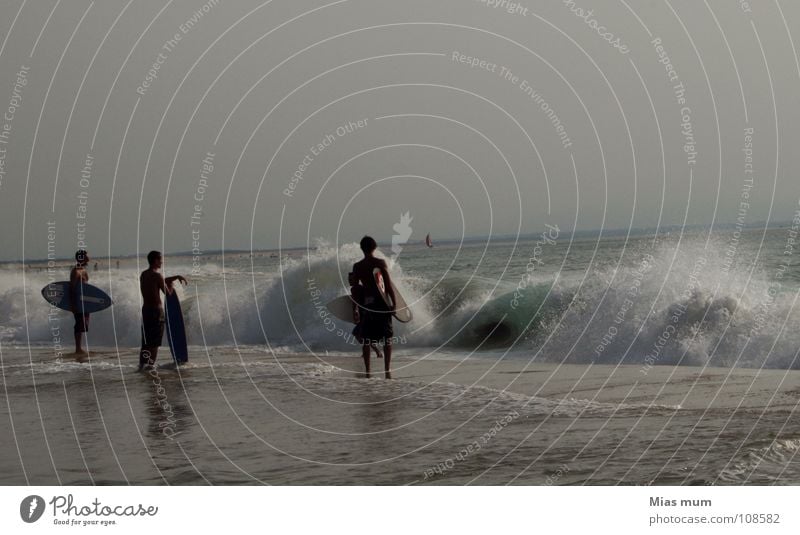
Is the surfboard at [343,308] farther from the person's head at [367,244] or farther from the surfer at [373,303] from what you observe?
the person's head at [367,244]

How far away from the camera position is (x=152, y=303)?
44.9ft

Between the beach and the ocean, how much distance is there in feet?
0.10

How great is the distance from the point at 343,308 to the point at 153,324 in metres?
4.54

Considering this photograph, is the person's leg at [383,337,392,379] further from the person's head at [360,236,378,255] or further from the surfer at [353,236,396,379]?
the person's head at [360,236,378,255]

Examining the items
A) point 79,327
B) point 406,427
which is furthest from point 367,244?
point 79,327

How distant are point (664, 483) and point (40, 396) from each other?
7.74 metres

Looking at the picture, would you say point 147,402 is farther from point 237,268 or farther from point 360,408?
point 237,268

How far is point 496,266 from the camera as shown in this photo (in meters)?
27.5

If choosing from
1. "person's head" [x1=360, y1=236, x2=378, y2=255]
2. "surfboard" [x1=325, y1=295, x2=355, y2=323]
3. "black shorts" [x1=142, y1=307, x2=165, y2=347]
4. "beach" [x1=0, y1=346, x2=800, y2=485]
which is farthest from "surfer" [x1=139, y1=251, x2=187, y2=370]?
"surfboard" [x1=325, y1=295, x2=355, y2=323]

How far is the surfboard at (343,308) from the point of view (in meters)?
16.7

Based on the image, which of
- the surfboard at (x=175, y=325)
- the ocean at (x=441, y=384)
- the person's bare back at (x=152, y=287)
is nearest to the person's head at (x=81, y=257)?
the ocean at (x=441, y=384)

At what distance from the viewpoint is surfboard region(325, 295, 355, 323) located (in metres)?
16.7

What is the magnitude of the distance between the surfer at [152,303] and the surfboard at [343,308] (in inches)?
127
